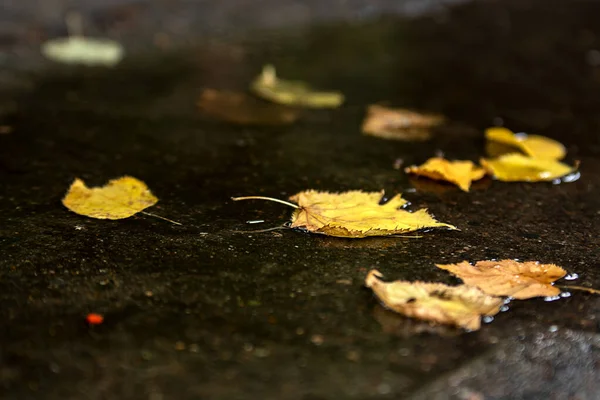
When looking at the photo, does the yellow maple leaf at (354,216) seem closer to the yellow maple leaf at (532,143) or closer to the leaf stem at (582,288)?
the leaf stem at (582,288)

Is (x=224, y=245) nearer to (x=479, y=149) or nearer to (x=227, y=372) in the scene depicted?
(x=227, y=372)

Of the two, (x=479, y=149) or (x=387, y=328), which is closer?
(x=387, y=328)

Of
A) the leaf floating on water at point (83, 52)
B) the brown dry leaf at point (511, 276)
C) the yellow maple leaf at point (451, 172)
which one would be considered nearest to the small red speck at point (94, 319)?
the brown dry leaf at point (511, 276)

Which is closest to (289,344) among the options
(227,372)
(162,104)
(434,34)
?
(227,372)

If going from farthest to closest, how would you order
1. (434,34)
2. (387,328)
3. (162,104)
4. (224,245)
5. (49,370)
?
(434,34) < (162,104) < (224,245) < (387,328) < (49,370)

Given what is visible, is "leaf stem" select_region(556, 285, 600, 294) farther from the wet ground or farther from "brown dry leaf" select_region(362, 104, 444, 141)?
"brown dry leaf" select_region(362, 104, 444, 141)
